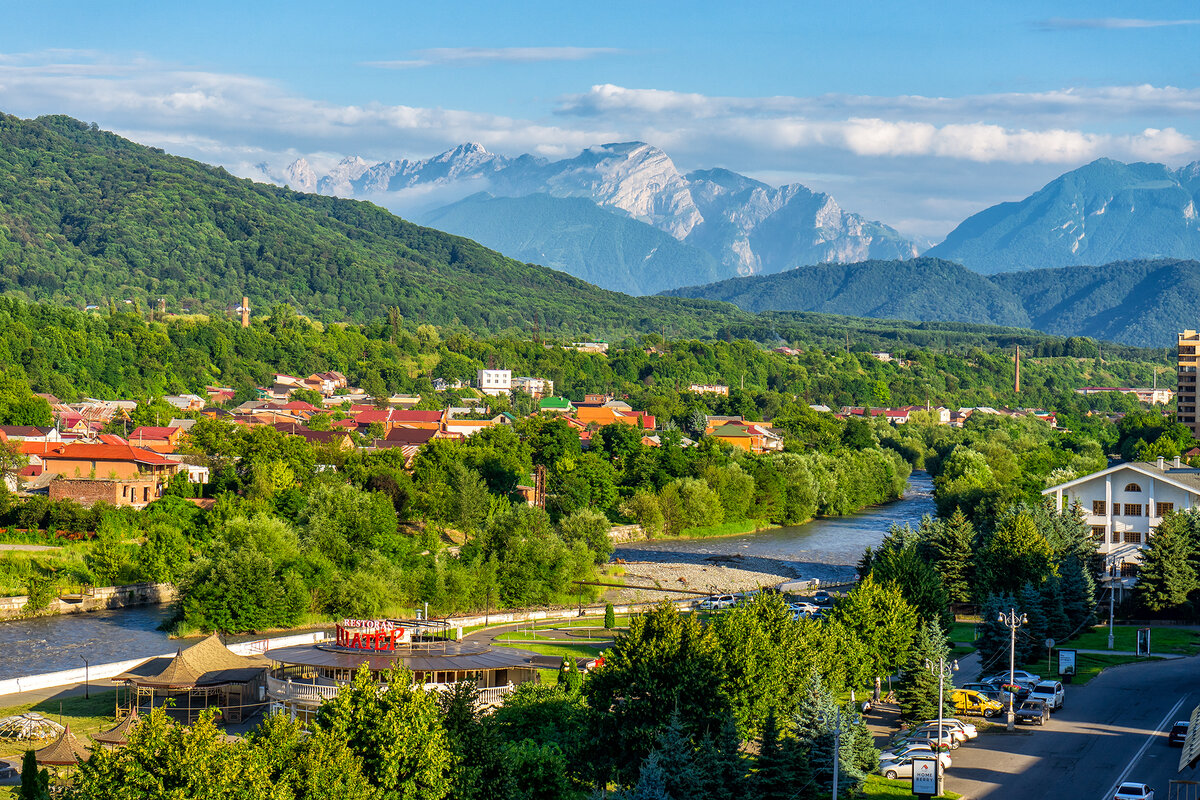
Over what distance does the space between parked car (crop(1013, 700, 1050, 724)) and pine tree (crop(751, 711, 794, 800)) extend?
1058cm

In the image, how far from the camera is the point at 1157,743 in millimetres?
34156

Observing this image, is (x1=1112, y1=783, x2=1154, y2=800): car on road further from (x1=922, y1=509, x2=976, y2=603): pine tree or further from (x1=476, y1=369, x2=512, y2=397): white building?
(x1=476, y1=369, x2=512, y2=397): white building

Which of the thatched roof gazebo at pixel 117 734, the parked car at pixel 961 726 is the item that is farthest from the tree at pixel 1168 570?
the thatched roof gazebo at pixel 117 734


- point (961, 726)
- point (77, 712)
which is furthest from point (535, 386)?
point (961, 726)

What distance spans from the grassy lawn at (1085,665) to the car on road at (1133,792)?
13835 millimetres

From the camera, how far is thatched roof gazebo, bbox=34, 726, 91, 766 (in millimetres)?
31078

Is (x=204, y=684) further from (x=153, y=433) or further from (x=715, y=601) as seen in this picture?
(x=153, y=433)

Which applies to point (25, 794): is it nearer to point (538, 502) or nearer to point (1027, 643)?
point (1027, 643)

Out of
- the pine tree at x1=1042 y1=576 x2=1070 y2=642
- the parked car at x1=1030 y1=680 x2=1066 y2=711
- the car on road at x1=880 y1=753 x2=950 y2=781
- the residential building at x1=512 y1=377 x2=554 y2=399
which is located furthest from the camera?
the residential building at x1=512 y1=377 x2=554 y2=399

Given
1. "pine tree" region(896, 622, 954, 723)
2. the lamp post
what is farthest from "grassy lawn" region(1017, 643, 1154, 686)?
"pine tree" region(896, 622, 954, 723)

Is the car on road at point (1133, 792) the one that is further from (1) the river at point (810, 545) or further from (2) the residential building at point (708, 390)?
(2) the residential building at point (708, 390)

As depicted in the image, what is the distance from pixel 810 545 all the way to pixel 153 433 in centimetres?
4910

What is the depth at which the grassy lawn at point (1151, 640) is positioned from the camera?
1907 inches

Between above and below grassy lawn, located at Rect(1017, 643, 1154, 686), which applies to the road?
above
